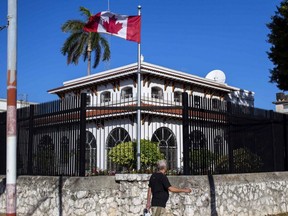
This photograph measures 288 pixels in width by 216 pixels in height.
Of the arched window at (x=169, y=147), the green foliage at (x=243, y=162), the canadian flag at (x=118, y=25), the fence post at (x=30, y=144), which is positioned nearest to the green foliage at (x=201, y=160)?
the green foliage at (x=243, y=162)

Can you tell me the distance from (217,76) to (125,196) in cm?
3328

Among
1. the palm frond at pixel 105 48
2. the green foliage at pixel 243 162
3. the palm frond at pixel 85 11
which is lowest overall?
the green foliage at pixel 243 162

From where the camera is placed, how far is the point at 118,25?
1259 centimetres

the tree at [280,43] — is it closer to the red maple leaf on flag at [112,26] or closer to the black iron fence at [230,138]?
the black iron fence at [230,138]

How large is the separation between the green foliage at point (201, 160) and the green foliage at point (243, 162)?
1.26 feet

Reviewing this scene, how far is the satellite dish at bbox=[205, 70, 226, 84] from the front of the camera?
42438 millimetres

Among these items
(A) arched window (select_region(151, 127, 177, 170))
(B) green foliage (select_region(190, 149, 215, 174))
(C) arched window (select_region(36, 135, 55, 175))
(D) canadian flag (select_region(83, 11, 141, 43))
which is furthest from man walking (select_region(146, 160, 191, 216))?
(D) canadian flag (select_region(83, 11, 141, 43))

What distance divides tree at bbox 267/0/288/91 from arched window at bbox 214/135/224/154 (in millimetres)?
8235

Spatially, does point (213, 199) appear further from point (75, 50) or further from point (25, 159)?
point (75, 50)

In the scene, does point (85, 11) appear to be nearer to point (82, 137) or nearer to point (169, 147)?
point (169, 147)

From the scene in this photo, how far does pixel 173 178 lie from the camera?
1070cm

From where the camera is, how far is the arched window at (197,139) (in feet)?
37.5

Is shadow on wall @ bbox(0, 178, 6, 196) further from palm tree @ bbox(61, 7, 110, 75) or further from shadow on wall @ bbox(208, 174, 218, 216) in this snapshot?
palm tree @ bbox(61, 7, 110, 75)

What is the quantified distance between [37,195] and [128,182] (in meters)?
2.81
